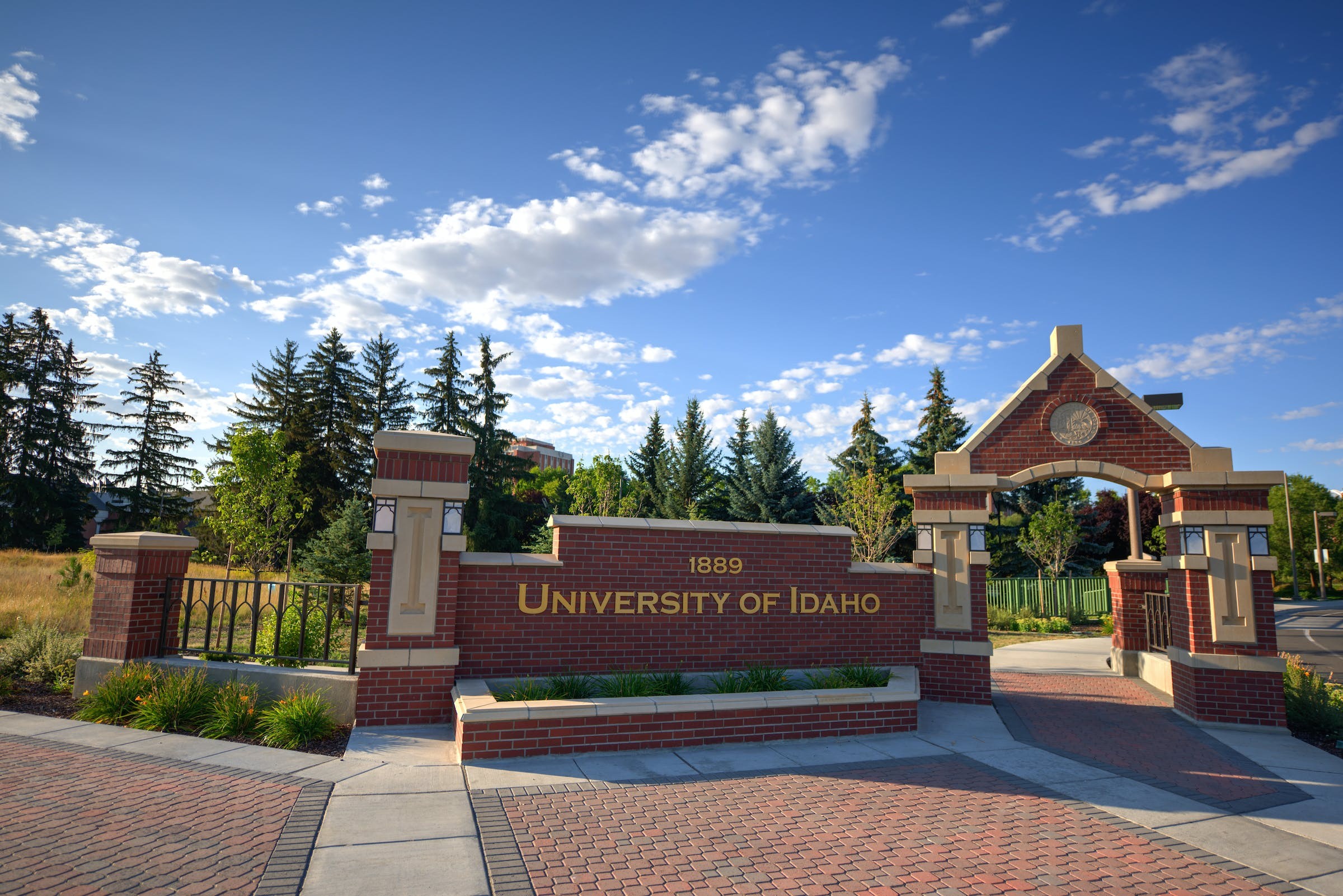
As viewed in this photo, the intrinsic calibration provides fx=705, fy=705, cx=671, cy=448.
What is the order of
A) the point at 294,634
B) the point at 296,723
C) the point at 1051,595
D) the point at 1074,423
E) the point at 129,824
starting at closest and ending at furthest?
1. the point at 129,824
2. the point at 296,723
3. the point at 294,634
4. the point at 1074,423
5. the point at 1051,595

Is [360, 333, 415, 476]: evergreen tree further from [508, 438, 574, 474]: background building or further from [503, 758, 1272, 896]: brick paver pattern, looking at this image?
[508, 438, 574, 474]: background building

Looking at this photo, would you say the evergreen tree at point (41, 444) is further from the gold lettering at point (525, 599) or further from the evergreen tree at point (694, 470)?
the gold lettering at point (525, 599)

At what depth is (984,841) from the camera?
17.1ft

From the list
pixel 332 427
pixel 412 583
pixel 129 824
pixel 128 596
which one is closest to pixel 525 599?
pixel 412 583

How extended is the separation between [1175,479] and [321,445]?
3875 cm

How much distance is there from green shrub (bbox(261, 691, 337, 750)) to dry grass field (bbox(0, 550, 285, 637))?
6379 millimetres

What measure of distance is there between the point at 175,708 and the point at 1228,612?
1307 cm

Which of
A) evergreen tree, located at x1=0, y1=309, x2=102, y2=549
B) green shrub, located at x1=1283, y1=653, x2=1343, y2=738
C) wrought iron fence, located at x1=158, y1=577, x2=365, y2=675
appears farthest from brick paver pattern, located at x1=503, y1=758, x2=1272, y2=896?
evergreen tree, located at x1=0, y1=309, x2=102, y2=549

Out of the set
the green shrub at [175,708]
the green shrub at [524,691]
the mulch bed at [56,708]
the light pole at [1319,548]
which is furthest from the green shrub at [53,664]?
the light pole at [1319,548]

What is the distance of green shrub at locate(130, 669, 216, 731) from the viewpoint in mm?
7594

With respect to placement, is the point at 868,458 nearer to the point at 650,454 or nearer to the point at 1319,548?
the point at 650,454

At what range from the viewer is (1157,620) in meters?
12.6

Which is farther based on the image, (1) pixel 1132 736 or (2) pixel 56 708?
(1) pixel 1132 736

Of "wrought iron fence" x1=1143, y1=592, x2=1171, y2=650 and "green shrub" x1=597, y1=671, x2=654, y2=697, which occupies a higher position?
"wrought iron fence" x1=1143, y1=592, x2=1171, y2=650
